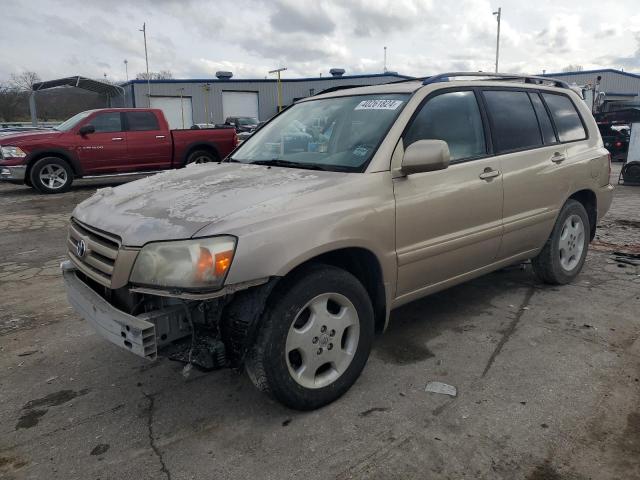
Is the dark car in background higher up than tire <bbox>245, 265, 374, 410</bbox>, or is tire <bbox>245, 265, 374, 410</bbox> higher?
the dark car in background

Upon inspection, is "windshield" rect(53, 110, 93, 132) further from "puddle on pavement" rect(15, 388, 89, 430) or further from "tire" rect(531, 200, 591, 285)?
"tire" rect(531, 200, 591, 285)

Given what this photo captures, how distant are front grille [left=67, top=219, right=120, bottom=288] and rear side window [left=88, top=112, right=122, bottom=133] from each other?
918 cm

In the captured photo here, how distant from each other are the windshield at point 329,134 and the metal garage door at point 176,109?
36.4 m

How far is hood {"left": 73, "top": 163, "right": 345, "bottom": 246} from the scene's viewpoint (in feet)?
7.98

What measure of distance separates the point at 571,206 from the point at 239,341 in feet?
11.1

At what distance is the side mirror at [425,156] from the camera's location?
290 cm

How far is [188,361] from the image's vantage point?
2432 millimetres

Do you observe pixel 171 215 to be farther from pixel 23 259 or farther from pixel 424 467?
pixel 23 259

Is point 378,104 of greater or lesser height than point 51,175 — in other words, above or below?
above

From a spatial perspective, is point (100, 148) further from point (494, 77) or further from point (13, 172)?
point (494, 77)

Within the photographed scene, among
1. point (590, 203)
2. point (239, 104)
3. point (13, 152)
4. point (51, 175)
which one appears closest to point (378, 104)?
point (590, 203)

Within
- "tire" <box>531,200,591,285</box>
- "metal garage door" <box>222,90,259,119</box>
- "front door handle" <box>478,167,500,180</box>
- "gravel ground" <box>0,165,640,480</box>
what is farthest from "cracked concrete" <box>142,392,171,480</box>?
"metal garage door" <box>222,90,259,119</box>

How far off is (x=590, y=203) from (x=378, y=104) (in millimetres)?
2641

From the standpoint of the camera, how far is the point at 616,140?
16.0 meters
